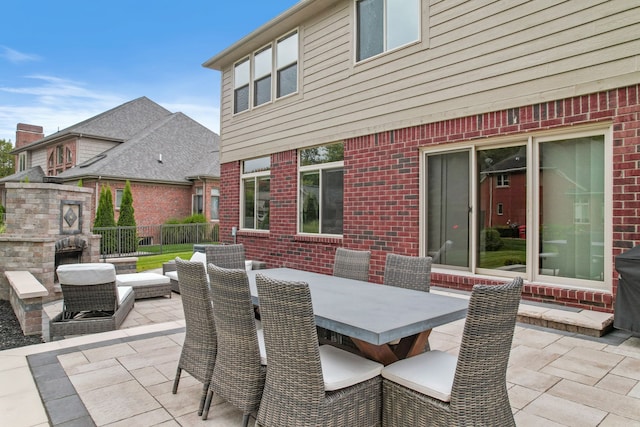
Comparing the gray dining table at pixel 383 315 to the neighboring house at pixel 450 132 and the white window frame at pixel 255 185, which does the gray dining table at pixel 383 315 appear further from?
the white window frame at pixel 255 185

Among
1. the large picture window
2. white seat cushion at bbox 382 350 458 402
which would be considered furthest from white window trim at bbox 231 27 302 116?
white seat cushion at bbox 382 350 458 402

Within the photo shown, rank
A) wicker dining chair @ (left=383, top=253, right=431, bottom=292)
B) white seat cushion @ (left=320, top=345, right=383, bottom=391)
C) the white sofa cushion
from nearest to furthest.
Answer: white seat cushion @ (left=320, top=345, right=383, bottom=391) → wicker dining chair @ (left=383, top=253, right=431, bottom=292) → the white sofa cushion

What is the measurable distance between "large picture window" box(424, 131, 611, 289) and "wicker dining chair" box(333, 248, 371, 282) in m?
1.98

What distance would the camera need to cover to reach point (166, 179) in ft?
60.5

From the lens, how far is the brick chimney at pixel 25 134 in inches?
1144

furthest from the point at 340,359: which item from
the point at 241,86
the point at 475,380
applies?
the point at 241,86

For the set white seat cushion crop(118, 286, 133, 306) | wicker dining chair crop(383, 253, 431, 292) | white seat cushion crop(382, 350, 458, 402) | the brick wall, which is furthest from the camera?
white seat cushion crop(118, 286, 133, 306)

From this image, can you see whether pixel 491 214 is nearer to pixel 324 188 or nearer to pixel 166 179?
pixel 324 188

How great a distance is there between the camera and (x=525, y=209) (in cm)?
493

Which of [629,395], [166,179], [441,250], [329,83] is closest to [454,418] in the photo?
[629,395]

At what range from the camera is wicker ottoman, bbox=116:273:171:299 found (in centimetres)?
651

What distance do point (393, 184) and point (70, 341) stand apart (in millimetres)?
4638

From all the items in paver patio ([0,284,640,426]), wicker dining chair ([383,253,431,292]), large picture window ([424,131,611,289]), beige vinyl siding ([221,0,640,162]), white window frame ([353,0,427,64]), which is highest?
white window frame ([353,0,427,64])

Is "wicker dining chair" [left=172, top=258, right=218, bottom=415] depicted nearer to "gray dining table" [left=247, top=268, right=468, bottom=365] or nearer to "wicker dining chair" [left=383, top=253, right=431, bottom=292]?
"gray dining table" [left=247, top=268, right=468, bottom=365]
